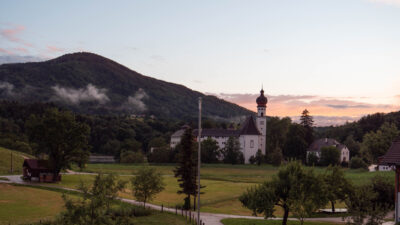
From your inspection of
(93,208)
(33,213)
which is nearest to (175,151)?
(33,213)

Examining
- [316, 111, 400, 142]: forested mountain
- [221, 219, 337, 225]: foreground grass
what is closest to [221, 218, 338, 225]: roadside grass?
[221, 219, 337, 225]: foreground grass

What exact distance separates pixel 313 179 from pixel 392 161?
7103mm

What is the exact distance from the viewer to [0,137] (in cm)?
12194

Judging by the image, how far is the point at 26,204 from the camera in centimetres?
4825

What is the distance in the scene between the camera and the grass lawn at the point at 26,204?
40250mm

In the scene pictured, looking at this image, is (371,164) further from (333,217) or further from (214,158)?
(333,217)

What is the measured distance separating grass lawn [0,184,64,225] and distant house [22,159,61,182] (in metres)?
10.6

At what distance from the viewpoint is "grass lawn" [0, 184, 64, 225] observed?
40250mm

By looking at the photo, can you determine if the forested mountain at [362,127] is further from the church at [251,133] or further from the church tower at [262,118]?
the church at [251,133]

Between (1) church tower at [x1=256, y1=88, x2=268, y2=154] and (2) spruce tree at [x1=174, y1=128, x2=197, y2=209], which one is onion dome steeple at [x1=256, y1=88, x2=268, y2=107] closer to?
(1) church tower at [x1=256, y1=88, x2=268, y2=154]

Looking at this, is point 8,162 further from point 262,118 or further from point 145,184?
point 262,118

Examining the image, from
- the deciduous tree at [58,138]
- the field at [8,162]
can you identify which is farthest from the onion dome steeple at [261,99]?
the deciduous tree at [58,138]

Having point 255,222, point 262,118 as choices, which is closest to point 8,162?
point 255,222

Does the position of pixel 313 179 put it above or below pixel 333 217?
above
